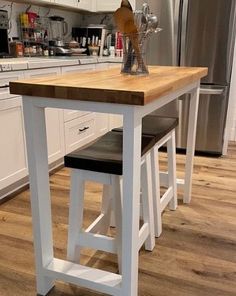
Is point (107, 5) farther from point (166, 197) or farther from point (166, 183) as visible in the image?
point (166, 197)

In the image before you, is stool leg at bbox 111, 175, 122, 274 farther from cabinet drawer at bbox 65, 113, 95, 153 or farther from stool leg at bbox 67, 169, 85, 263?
cabinet drawer at bbox 65, 113, 95, 153

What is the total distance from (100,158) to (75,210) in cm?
29

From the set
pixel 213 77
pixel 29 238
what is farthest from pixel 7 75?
pixel 213 77

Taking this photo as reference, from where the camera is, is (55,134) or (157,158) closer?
(157,158)

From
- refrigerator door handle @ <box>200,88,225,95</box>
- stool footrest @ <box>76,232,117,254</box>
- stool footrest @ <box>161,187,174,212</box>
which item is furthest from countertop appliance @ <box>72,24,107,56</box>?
stool footrest @ <box>76,232,117,254</box>

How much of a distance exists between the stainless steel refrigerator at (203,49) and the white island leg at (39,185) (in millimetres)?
2163

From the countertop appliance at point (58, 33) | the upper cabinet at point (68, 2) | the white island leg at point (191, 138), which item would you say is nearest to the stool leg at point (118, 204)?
the white island leg at point (191, 138)

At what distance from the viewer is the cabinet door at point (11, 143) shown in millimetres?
2178

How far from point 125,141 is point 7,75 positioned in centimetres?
137

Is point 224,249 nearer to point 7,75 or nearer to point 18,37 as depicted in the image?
point 7,75

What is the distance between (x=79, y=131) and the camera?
3.10 meters

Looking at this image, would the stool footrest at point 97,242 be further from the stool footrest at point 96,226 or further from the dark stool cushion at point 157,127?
the dark stool cushion at point 157,127

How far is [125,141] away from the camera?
1086 millimetres

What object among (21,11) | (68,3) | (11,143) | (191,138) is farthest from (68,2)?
(191,138)
